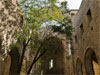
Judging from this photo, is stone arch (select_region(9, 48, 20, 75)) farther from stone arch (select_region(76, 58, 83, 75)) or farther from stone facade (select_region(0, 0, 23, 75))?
stone arch (select_region(76, 58, 83, 75))

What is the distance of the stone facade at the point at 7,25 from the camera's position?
709cm

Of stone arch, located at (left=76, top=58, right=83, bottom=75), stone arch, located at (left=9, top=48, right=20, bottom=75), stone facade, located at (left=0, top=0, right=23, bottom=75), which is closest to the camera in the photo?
stone facade, located at (left=0, top=0, right=23, bottom=75)

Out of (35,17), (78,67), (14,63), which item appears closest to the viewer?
(35,17)

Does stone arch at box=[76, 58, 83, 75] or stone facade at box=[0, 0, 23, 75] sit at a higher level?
stone facade at box=[0, 0, 23, 75]

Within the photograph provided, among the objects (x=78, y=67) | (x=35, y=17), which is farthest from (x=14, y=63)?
(x=78, y=67)

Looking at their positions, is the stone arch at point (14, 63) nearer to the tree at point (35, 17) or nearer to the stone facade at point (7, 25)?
the stone facade at point (7, 25)

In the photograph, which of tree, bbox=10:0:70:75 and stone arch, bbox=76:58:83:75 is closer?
tree, bbox=10:0:70:75

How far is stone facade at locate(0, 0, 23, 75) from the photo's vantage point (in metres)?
7.09

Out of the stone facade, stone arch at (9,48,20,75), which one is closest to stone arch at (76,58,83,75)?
stone arch at (9,48,20,75)

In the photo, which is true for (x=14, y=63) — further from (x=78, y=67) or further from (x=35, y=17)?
(x=78, y=67)

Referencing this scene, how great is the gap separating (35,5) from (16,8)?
2181mm

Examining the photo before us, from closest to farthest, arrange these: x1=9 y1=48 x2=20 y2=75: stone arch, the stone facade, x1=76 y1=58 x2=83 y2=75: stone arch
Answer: the stone facade, x1=9 y1=48 x2=20 y2=75: stone arch, x1=76 y1=58 x2=83 y2=75: stone arch

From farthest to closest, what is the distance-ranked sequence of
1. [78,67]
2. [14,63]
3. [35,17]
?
[78,67]
[14,63]
[35,17]

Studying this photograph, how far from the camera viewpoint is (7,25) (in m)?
7.79
